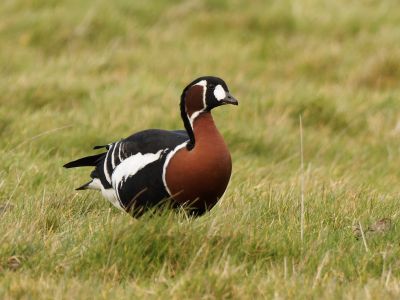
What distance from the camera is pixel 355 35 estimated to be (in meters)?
10.9

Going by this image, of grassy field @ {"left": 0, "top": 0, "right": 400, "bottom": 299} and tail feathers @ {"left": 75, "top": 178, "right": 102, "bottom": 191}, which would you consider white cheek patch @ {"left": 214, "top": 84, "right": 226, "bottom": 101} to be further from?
tail feathers @ {"left": 75, "top": 178, "right": 102, "bottom": 191}

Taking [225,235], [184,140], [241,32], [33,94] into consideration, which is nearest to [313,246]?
[225,235]

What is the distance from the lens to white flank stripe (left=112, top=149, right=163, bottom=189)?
476cm

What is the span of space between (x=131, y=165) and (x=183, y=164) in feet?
1.42

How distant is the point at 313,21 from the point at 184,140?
6.70 meters

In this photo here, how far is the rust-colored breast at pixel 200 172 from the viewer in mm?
4484

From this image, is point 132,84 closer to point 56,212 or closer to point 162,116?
point 162,116

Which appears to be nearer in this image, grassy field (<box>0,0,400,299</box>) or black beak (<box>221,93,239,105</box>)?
grassy field (<box>0,0,400,299</box>)

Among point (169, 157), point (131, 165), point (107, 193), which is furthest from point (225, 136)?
point (169, 157)

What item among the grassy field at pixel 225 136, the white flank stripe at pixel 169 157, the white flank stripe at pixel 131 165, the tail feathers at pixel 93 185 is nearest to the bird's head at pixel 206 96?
the white flank stripe at pixel 169 157

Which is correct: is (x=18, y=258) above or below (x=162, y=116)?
above

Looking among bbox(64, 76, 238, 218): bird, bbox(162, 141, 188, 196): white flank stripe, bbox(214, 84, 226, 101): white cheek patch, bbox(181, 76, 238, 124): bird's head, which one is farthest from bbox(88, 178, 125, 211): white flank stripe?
bbox(214, 84, 226, 101): white cheek patch

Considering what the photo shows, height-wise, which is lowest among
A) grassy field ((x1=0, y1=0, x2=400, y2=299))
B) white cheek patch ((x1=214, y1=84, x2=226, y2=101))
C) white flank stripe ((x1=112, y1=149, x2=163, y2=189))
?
grassy field ((x1=0, y1=0, x2=400, y2=299))

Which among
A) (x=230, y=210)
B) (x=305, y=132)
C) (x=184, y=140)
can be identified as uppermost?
(x=184, y=140)
